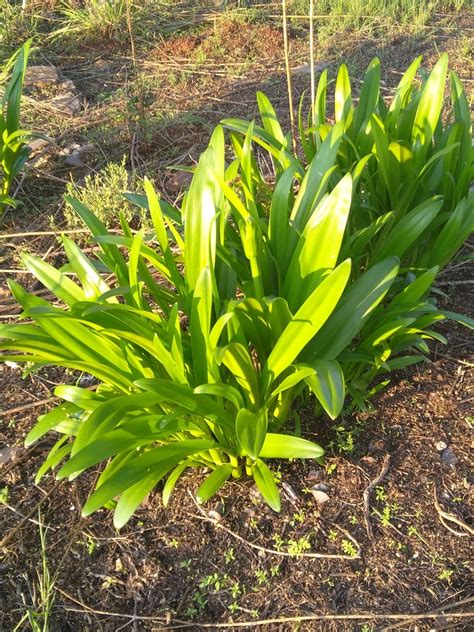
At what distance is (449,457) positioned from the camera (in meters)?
1.89

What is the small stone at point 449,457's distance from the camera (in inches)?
73.9

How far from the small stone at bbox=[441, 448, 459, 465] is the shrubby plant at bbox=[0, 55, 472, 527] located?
0.28 meters

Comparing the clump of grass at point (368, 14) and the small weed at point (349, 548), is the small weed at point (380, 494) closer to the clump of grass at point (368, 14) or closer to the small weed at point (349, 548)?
the small weed at point (349, 548)

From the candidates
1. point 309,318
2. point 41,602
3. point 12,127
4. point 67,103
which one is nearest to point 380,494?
point 309,318

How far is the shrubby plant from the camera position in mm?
1493

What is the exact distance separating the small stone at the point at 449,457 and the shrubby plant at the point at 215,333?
283 millimetres

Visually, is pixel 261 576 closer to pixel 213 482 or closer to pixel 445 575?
pixel 213 482

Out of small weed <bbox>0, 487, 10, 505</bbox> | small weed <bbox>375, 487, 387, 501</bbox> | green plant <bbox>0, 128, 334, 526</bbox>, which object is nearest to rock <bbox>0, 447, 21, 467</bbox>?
small weed <bbox>0, 487, 10, 505</bbox>

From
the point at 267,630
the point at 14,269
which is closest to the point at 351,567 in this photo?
the point at 267,630

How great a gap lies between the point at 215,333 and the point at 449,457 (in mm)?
886

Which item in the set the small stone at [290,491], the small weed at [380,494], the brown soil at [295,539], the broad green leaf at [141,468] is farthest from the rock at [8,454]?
the small weed at [380,494]

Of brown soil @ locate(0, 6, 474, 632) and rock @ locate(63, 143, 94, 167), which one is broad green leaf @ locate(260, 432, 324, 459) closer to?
Result: brown soil @ locate(0, 6, 474, 632)

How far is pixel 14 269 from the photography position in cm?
284

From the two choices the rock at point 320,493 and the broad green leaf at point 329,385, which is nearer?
the broad green leaf at point 329,385
